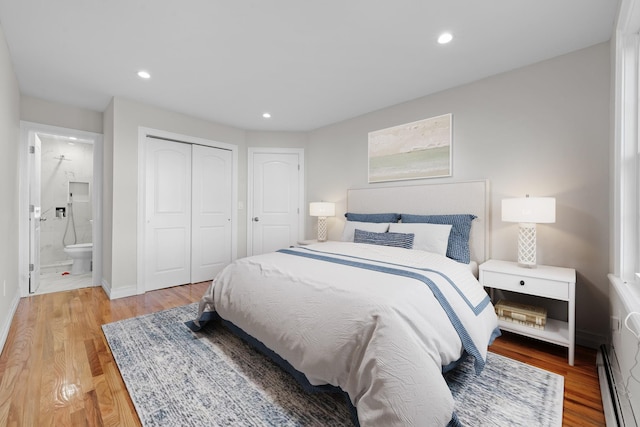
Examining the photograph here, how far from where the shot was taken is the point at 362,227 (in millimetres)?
3125

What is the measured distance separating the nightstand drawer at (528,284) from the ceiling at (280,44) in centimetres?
182

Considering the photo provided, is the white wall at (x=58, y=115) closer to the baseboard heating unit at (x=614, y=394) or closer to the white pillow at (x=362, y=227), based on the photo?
the white pillow at (x=362, y=227)

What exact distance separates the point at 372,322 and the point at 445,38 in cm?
213

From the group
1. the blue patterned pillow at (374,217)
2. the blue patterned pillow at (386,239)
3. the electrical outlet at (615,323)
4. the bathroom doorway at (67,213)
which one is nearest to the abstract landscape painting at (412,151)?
the blue patterned pillow at (374,217)

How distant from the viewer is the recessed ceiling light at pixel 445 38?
2033 mm

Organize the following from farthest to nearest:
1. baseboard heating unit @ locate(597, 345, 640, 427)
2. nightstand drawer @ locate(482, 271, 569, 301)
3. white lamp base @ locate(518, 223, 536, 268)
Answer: white lamp base @ locate(518, 223, 536, 268)
nightstand drawer @ locate(482, 271, 569, 301)
baseboard heating unit @ locate(597, 345, 640, 427)

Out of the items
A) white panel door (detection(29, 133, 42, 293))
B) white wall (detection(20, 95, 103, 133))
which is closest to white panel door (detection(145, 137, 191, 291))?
white wall (detection(20, 95, 103, 133))

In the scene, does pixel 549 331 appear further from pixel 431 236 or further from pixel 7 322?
pixel 7 322

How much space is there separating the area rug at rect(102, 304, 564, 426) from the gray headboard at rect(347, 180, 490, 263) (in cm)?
108

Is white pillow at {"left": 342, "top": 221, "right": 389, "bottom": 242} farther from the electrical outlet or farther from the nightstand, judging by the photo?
the electrical outlet

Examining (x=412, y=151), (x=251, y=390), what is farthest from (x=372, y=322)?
(x=412, y=151)

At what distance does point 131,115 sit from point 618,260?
181 inches

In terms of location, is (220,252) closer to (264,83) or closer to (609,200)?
(264,83)

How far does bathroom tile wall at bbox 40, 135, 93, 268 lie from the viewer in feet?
15.3
